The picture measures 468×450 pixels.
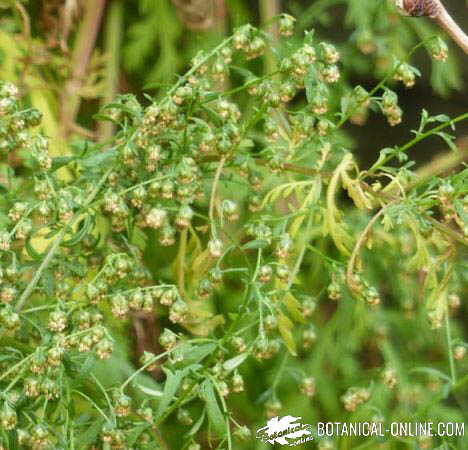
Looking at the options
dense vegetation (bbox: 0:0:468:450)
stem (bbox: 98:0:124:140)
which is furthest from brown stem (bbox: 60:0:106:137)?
dense vegetation (bbox: 0:0:468:450)

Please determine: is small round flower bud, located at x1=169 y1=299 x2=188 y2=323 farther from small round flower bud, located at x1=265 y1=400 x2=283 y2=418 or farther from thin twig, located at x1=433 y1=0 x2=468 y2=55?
thin twig, located at x1=433 y1=0 x2=468 y2=55

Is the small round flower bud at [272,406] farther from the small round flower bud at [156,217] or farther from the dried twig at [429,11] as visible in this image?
the dried twig at [429,11]

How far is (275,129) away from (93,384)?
268 mm

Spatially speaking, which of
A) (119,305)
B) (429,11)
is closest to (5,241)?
(119,305)

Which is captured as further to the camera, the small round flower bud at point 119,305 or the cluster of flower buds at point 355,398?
the cluster of flower buds at point 355,398

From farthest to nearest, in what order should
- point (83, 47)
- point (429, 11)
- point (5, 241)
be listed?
point (83, 47)
point (429, 11)
point (5, 241)

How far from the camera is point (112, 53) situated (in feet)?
4.42

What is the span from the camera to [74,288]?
0.80m

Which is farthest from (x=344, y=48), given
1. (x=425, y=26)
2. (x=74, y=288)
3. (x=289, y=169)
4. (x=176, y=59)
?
(x=74, y=288)

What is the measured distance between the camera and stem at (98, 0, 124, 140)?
131 centimetres

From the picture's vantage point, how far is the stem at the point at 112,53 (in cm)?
131

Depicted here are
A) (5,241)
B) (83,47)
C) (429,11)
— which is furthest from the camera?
(83,47)

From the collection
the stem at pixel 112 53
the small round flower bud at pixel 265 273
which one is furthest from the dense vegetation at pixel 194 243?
the stem at pixel 112 53

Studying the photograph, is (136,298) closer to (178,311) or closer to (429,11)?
(178,311)
